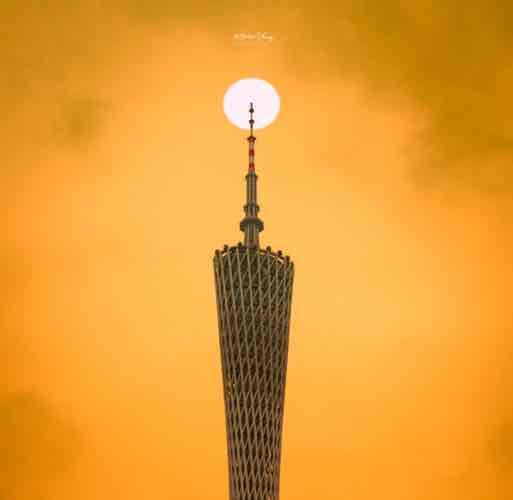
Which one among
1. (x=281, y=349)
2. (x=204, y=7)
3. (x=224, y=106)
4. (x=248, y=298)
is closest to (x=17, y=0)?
(x=204, y=7)

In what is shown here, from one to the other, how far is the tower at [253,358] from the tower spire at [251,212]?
692 mm

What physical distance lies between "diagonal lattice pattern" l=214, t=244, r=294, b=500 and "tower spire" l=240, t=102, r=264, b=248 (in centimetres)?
116

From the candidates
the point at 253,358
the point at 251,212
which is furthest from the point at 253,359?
the point at 251,212

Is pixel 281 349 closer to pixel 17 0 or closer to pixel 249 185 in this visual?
pixel 249 185

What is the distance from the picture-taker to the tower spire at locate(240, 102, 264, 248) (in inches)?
1411

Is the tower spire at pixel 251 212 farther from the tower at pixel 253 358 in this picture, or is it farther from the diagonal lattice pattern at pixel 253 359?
the diagonal lattice pattern at pixel 253 359

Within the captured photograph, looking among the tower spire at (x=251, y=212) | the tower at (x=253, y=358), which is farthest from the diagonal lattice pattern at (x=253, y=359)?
the tower spire at (x=251, y=212)

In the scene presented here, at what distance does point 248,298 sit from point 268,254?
8.51 ft

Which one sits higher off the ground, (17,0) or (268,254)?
(17,0)

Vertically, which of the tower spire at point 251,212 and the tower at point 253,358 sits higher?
the tower spire at point 251,212

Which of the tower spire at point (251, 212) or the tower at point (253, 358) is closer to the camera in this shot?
the tower at point (253, 358)

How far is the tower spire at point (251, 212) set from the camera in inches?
1411

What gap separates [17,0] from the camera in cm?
2847

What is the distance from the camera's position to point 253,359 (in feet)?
109
